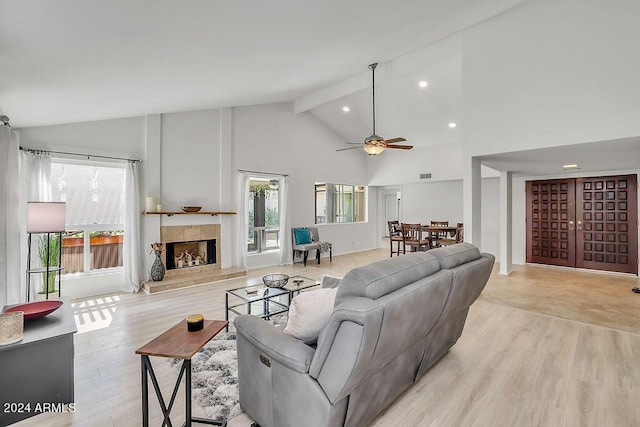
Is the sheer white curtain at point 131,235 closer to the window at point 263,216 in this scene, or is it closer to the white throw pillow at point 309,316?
the window at point 263,216

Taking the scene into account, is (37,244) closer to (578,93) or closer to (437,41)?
(437,41)

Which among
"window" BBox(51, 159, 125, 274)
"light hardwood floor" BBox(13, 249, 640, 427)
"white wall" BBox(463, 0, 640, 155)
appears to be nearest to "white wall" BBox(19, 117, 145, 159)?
"window" BBox(51, 159, 125, 274)

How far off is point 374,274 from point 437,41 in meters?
4.59

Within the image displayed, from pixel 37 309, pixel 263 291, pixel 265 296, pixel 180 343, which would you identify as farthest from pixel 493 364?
pixel 37 309

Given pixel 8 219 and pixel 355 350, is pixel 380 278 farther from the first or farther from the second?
pixel 8 219

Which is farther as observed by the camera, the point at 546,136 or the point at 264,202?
the point at 264,202

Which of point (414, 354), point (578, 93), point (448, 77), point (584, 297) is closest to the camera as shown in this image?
point (414, 354)

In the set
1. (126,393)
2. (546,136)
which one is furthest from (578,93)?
(126,393)

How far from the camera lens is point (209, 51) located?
116 inches

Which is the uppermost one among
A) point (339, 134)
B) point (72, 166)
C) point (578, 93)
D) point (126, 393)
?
point (339, 134)

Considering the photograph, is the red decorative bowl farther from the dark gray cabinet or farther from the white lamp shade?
the white lamp shade

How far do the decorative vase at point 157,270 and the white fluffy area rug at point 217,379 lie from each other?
2.71 metres

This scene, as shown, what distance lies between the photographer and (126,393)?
219cm

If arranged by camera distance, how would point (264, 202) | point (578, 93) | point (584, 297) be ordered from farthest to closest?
point (264, 202) < point (584, 297) < point (578, 93)
